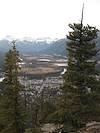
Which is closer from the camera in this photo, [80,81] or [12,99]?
[80,81]

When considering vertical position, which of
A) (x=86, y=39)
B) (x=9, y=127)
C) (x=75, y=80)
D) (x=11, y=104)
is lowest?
(x=9, y=127)

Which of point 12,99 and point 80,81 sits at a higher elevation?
point 80,81

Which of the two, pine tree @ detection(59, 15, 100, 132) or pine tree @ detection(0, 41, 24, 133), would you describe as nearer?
pine tree @ detection(59, 15, 100, 132)

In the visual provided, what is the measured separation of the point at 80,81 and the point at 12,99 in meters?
8.61

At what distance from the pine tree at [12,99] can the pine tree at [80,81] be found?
6643 mm

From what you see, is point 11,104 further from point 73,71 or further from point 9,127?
point 73,71

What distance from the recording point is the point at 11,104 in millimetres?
39000

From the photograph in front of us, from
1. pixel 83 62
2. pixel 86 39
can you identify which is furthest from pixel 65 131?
pixel 86 39

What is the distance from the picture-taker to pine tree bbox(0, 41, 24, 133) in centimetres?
3894

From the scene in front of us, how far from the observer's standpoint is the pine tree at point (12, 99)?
128 feet

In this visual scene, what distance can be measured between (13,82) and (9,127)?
15.5 ft

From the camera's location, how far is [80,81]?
33.7m

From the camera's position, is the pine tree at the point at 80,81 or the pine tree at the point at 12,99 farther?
the pine tree at the point at 12,99

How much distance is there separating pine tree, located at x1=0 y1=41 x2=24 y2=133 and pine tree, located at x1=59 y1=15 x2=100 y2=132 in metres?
6.64
